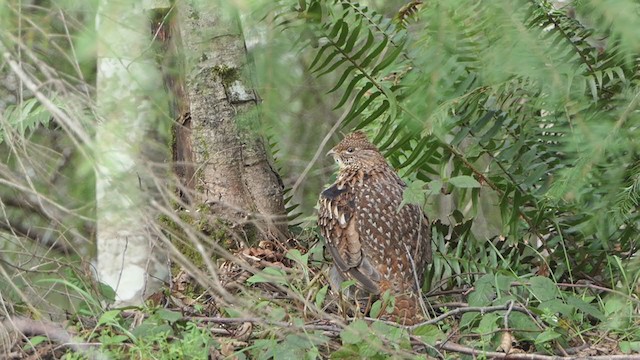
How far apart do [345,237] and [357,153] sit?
0.79 m

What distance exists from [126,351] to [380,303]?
1443 mm

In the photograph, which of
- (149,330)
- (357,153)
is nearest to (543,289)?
(357,153)

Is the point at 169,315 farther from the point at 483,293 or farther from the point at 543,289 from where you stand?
the point at 543,289

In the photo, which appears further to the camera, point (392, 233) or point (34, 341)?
point (392, 233)

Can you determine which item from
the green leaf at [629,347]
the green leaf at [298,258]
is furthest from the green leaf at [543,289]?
the green leaf at [298,258]

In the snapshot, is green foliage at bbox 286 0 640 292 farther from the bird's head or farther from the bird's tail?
the bird's tail

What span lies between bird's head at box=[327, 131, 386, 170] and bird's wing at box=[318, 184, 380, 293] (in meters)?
0.33

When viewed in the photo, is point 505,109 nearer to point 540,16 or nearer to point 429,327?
point 540,16

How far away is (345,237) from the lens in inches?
238

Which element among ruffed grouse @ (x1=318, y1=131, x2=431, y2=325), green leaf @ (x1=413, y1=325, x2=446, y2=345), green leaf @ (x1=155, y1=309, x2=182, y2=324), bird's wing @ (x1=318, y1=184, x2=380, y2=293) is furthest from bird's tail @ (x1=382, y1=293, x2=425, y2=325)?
green leaf @ (x1=155, y1=309, x2=182, y2=324)

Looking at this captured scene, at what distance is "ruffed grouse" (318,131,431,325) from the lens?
231 inches

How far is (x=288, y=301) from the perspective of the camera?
18.2 feet

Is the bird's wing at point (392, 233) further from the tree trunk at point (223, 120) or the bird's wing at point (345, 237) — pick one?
the tree trunk at point (223, 120)

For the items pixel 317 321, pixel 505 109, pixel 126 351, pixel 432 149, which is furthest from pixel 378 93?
pixel 126 351
